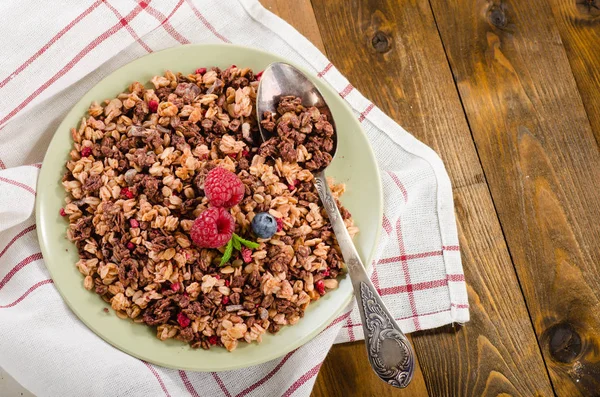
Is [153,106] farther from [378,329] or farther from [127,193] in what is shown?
[378,329]

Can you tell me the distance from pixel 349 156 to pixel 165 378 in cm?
60

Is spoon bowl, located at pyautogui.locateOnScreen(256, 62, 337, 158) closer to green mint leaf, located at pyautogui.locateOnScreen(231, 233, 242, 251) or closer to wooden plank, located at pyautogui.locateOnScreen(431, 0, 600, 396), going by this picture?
green mint leaf, located at pyautogui.locateOnScreen(231, 233, 242, 251)

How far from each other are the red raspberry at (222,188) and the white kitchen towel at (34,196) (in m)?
0.38

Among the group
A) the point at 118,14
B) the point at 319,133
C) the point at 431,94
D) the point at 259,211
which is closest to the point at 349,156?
the point at 319,133

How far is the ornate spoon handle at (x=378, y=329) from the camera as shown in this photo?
3.84ft

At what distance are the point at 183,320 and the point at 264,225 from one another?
0.25 meters

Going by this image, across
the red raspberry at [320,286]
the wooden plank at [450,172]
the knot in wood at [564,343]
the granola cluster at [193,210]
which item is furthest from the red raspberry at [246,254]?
the knot in wood at [564,343]

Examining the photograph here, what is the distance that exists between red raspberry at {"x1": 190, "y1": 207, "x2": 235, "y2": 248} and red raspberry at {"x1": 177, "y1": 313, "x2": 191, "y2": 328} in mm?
169

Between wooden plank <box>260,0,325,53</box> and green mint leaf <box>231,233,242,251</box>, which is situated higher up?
wooden plank <box>260,0,325,53</box>

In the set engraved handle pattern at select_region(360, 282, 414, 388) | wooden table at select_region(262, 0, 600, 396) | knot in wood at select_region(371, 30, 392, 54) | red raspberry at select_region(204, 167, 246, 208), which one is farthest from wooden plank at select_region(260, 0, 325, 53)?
engraved handle pattern at select_region(360, 282, 414, 388)

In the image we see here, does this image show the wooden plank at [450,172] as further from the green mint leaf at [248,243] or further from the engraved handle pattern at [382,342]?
the green mint leaf at [248,243]

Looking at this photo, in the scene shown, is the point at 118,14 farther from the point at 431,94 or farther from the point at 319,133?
the point at 431,94

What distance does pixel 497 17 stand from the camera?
1569 millimetres

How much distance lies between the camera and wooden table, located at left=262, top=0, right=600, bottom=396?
56.0 inches
